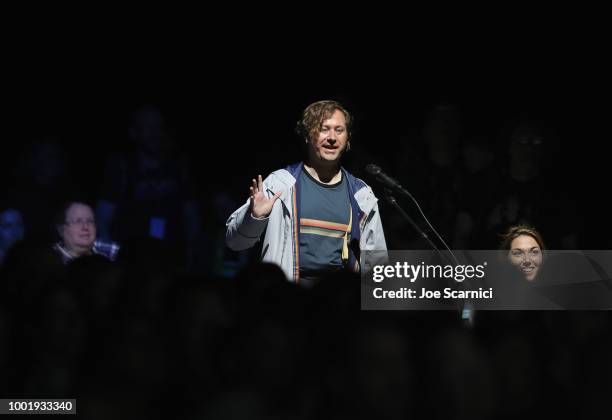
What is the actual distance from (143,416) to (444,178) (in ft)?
9.79

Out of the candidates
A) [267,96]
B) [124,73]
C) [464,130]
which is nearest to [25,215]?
[124,73]

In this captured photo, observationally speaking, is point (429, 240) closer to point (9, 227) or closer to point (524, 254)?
point (524, 254)

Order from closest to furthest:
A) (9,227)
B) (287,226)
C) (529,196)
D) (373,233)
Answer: (287,226) < (373,233) < (529,196) < (9,227)

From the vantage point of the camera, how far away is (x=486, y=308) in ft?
14.9

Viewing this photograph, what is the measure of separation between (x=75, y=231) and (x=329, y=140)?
130cm

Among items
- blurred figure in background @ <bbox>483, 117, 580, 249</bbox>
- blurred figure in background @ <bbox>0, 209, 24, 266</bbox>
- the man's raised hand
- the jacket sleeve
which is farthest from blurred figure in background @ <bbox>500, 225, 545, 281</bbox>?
blurred figure in background @ <bbox>0, 209, 24, 266</bbox>

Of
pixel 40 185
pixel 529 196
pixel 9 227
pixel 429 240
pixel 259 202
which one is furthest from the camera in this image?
pixel 40 185

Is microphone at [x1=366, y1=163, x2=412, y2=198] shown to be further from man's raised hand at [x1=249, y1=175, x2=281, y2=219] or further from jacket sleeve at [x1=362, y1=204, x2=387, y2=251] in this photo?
jacket sleeve at [x1=362, y1=204, x2=387, y2=251]

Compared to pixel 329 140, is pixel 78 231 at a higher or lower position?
lower

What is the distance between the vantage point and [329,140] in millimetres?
5355

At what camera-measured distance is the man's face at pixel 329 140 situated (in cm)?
535

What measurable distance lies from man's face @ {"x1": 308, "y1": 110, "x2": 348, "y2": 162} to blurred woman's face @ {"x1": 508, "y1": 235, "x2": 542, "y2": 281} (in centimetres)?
88

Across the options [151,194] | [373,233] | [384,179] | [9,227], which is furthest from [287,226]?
[9,227]

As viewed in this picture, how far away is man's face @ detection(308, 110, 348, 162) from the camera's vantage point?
17.5 feet
